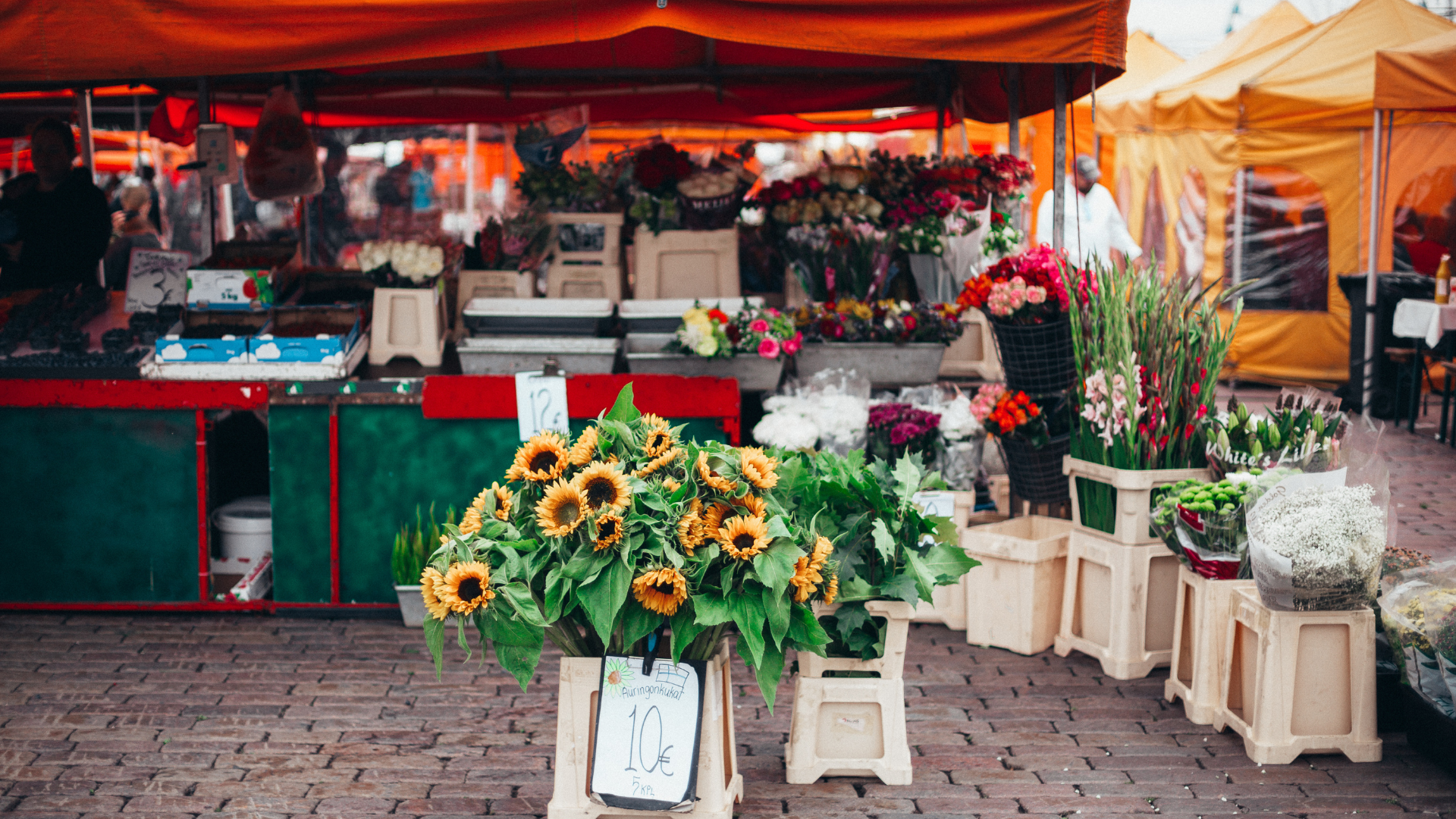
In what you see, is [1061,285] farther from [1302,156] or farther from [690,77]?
[1302,156]

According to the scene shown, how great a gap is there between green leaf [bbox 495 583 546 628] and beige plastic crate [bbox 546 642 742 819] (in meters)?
0.31

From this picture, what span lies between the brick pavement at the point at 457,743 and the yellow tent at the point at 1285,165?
303 inches

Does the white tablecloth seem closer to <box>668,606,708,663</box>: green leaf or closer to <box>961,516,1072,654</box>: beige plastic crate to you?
<box>961,516,1072,654</box>: beige plastic crate

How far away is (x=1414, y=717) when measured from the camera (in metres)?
3.60

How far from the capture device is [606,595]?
2.70 metres

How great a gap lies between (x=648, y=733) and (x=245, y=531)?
2.94 meters

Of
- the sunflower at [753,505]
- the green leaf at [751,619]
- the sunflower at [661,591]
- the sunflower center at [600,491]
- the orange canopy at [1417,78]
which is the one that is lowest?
the green leaf at [751,619]

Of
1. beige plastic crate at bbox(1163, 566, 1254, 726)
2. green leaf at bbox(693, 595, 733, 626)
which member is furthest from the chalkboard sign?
beige plastic crate at bbox(1163, 566, 1254, 726)

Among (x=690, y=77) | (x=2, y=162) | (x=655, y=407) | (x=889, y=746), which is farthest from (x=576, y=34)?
(x=2, y=162)

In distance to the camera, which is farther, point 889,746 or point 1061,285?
point 1061,285

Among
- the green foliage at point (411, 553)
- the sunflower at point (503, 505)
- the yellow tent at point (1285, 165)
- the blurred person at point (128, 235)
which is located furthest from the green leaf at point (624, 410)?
the yellow tent at point (1285, 165)

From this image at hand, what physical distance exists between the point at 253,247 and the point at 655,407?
246 cm

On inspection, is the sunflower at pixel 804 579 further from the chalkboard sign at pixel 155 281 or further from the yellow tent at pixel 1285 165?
the yellow tent at pixel 1285 165

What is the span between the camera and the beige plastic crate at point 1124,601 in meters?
4.26
